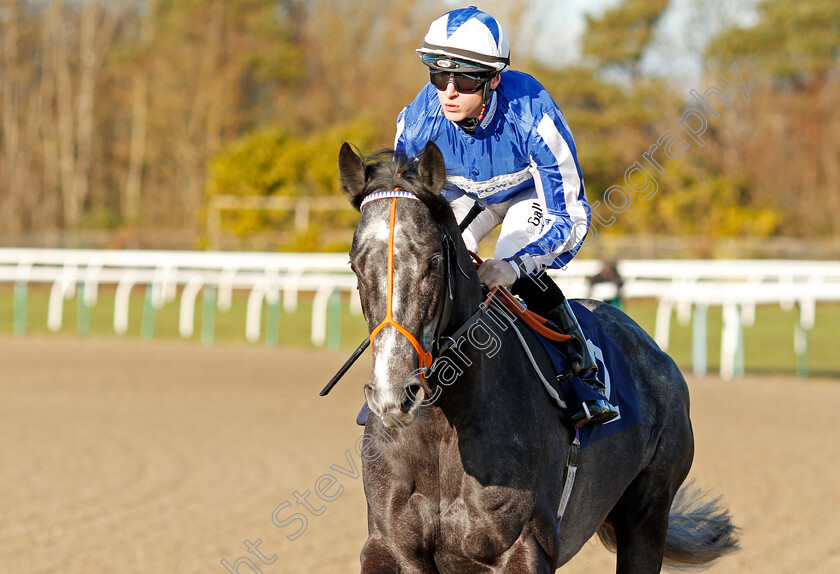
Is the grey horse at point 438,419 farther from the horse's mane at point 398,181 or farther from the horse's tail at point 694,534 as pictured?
the horse's tail at point 694,534

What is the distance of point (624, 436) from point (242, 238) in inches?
926

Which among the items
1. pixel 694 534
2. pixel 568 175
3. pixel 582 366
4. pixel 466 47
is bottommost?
pixel 694 534

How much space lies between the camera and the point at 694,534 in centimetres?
457

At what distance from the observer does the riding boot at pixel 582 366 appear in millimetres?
3420

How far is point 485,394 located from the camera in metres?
3.11

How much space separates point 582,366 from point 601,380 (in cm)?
22

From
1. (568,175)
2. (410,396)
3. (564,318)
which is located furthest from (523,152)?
(410,396)

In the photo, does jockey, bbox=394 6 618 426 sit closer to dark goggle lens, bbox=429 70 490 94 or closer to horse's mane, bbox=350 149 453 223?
dark goggle lens, bbox=429 70 490 94

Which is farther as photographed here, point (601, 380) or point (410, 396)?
point (601, 380)

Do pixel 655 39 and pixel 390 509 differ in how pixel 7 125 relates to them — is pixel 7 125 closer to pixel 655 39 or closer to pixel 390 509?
pixel 655 39

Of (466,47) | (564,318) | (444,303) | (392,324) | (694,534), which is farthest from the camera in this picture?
(694,534)

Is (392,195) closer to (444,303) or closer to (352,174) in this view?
(352,174)

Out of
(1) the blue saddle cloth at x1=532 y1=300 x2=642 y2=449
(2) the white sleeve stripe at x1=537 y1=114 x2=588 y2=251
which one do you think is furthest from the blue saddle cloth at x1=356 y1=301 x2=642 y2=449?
(2) the white sleeve stripe at x1=537 y1=114 x2=588 y2=251

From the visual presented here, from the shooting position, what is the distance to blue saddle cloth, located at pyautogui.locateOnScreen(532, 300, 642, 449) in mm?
3486
